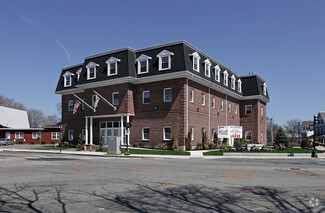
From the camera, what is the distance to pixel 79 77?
36.8 m

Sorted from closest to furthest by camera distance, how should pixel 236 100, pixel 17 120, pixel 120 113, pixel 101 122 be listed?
pixel 120 113, pixel 101 122, pixel 236 100, pixel 17 120

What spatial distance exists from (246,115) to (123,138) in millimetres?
20718

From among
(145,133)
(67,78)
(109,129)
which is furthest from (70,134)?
(145,133)

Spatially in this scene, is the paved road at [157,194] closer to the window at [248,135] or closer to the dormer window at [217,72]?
the dormer window at [217,72]

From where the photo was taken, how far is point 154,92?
31297mm

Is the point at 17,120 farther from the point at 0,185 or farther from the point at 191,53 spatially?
the point at 0,185

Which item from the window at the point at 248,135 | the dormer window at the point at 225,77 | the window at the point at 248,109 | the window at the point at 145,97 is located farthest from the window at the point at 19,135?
the window at the point at 248,109

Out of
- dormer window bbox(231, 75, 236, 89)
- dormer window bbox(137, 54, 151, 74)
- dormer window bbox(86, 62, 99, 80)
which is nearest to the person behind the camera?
dormer window bbox(137, 54, 151, 74)

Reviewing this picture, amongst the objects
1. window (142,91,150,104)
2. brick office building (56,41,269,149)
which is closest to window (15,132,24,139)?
brick office building (56,41,269,149)

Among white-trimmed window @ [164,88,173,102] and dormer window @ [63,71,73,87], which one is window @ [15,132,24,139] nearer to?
dormer window @ [63,71,73,87]

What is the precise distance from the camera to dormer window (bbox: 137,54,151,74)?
103 ft

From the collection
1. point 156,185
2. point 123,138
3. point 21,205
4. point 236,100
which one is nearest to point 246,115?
point 236,100

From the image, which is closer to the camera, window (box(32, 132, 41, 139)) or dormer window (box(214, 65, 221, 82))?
dormer window (box(214, 65, 221, 82))

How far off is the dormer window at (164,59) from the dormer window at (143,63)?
163cm
